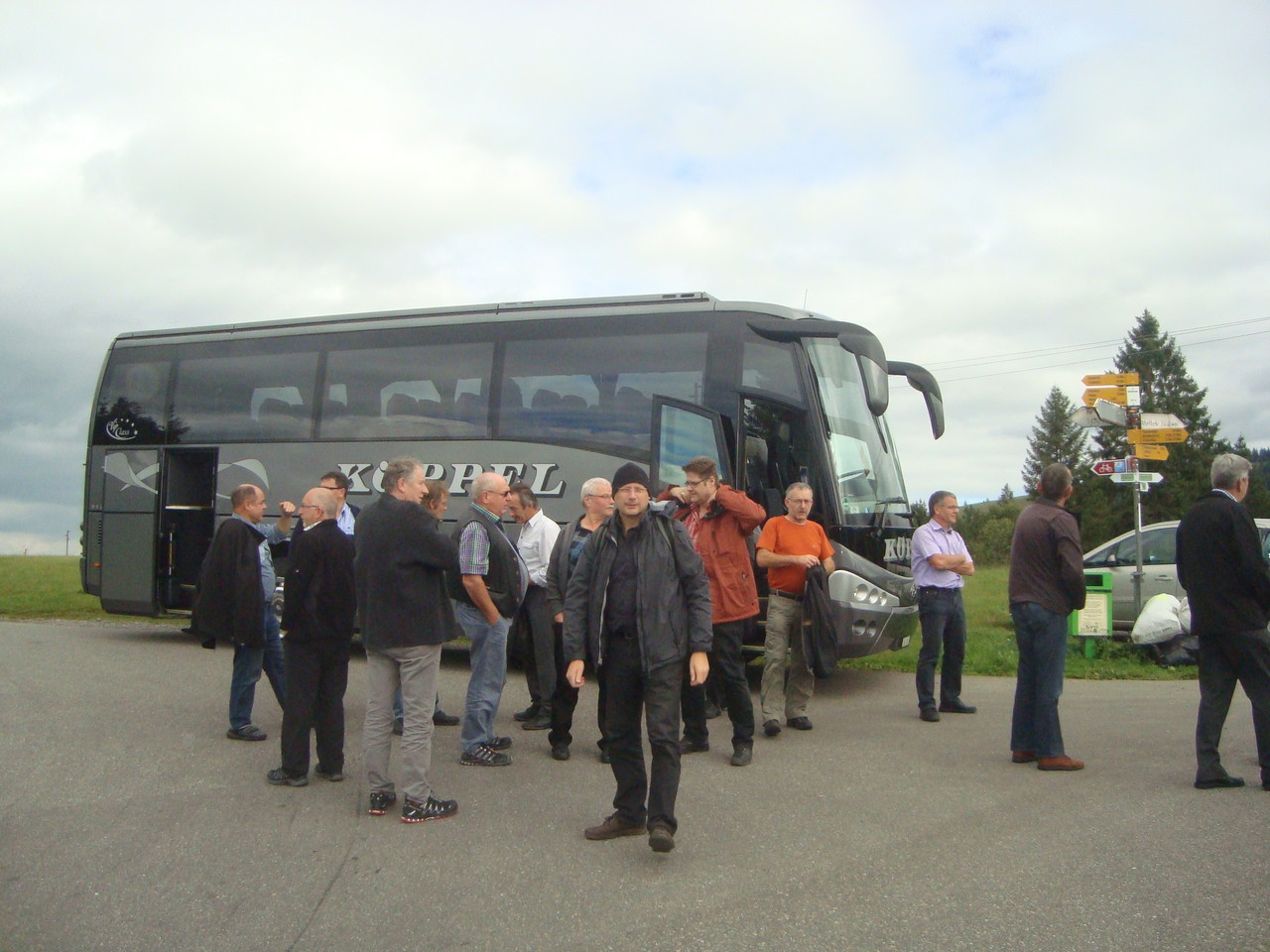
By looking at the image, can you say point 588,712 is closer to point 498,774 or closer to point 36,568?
point 498,774

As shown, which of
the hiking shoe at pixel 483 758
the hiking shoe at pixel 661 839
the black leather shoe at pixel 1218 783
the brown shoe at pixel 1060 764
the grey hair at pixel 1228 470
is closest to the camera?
the hiking shoe at pixel 661 839

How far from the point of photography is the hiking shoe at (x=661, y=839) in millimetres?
4805

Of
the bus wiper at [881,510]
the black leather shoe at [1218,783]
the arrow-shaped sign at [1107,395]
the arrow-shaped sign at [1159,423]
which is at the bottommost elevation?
the black leather shoe at [1218,783]

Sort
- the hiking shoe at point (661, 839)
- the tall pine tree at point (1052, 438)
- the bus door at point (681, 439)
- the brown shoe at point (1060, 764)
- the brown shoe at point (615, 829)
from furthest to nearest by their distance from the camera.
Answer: the tall pine tree at point (1052, 438)
the bus door at point (681, 439)
the brown shoe at point (1060, 764)
the brown shoe at point (615, 829)
the hiking shoe at point (661, 839)

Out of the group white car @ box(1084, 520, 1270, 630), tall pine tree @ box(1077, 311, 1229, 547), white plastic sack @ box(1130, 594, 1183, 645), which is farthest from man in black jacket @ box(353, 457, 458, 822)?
tall pine tree @ box(1077, 311, 1229, 547)

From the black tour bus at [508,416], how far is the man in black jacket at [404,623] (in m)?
4.79

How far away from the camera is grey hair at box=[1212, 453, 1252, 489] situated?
20.4 ft

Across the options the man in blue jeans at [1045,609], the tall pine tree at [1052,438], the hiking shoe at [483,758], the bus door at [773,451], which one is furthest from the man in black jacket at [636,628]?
the tall pine tree at [1052,438]

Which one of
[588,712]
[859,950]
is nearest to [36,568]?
[588,712]

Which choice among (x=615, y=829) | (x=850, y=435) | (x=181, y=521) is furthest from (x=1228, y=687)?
(x=181, y=521)

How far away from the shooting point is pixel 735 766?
683 centimetres

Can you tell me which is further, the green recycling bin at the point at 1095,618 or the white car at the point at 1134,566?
the white car at the point at 1134,566

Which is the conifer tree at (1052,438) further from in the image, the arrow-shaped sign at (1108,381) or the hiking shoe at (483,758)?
the hiking shoe at (483,758)

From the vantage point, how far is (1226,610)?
20.3 feet
